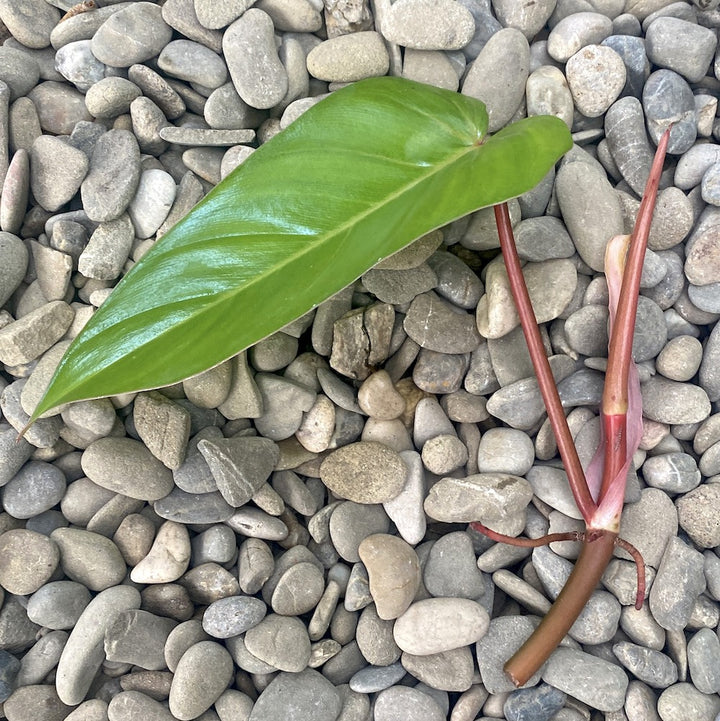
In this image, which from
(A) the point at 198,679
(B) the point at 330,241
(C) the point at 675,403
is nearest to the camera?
(B) the point at 330,241

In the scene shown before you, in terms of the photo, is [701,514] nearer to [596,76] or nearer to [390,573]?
[390,573]

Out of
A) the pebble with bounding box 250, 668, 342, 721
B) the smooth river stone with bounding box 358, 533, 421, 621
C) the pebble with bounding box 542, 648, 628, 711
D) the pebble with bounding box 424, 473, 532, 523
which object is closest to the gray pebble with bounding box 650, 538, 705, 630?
the pebble with bounding box 542, 648, 628, 711

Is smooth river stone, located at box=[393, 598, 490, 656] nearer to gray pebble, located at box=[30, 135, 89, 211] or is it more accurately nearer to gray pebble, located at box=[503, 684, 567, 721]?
gray pebble, located at box=[503, 684, 567, 721]

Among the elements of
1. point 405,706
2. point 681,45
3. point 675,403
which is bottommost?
point 405,706

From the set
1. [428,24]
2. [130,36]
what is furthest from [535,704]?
[130,36]

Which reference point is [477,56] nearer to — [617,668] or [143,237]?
[143,237]

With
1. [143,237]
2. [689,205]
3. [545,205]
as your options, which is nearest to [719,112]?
[689,205]

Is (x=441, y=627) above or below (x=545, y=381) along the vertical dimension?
below
